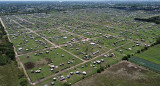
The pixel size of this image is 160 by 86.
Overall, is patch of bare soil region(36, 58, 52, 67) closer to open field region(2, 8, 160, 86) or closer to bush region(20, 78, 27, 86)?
open field region(2, 8, 160, 86)

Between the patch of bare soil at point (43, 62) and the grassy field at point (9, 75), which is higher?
the patch of bare soil at point (43, 62)

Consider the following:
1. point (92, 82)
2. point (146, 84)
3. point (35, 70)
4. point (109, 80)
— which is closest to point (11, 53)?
point (35, 70)

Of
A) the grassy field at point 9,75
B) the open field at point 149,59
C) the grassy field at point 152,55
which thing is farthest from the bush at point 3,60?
the grassy field at point 152,55

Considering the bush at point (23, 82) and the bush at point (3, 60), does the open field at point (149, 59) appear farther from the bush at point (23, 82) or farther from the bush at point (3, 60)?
the bush at point (3, 60)

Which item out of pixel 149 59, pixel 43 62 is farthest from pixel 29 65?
pixel 149 59

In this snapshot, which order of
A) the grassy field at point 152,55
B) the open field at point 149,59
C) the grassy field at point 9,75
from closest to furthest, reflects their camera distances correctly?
the grassy field at point 9,75
the open field at point 149,59
the grassy field at point 152,55

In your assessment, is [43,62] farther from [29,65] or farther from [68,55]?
[68,55]

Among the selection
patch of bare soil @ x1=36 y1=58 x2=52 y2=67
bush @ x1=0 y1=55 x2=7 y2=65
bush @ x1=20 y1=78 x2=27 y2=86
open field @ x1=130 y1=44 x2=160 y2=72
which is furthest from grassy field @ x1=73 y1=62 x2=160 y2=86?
bush @ x1=0 y1=55 x2=7 y2=65

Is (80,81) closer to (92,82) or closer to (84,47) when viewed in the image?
(92,82)
